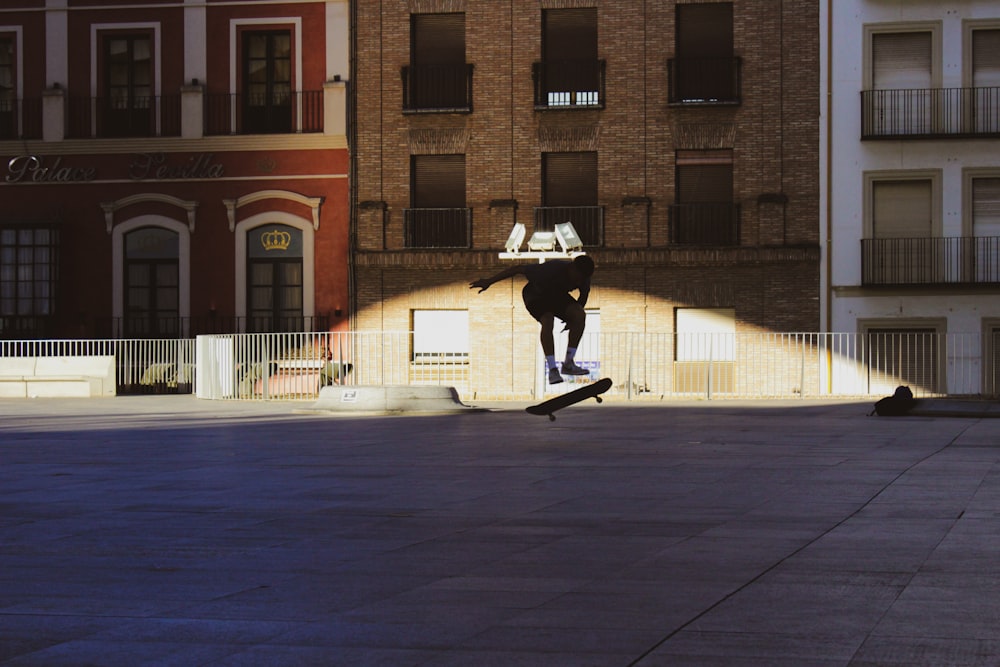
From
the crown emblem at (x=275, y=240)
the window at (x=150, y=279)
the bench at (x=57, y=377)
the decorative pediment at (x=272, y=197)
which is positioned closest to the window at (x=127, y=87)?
the window at (x=150, y=279)

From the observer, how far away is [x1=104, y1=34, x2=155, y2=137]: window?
3588cm

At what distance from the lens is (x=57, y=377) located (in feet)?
101

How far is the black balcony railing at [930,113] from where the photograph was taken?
3369cm

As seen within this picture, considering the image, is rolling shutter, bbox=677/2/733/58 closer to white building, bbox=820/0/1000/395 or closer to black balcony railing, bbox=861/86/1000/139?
white building, bbox=820/0/1000/395

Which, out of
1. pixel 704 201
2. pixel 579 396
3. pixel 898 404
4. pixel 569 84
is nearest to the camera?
pixel 579 396

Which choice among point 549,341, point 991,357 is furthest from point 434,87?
point 549,341

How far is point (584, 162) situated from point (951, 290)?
351 inches

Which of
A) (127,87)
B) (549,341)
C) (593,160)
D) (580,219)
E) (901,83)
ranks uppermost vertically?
(127,87)

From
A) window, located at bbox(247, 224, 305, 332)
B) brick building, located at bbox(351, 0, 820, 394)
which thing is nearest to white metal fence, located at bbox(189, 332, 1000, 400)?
brick building, located at bbox(351, 0, 820, 394)

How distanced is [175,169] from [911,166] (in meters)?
17.3

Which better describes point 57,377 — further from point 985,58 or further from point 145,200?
point 985,58

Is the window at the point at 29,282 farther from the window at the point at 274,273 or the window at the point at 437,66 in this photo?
the window at the point at 437,66

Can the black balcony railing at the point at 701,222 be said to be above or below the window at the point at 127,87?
below

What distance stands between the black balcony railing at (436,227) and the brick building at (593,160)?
38 mm
